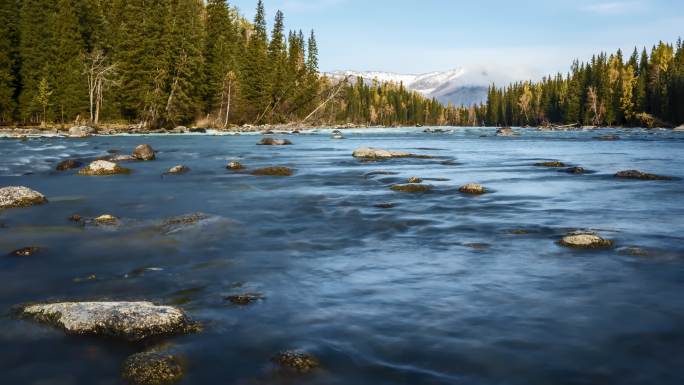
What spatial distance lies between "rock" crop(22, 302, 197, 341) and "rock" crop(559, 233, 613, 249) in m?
6.67

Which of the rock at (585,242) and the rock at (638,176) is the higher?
the rock at (638,176)

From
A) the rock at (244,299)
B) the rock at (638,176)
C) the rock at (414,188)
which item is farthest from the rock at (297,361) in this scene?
the rock at (638,176)

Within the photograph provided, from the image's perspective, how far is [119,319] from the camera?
561 centimetres

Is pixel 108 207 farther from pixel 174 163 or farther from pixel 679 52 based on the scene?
pixel 679 52

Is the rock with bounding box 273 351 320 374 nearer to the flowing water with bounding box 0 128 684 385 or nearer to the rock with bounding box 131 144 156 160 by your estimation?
the flowing water with bounding box 0 128 684 385

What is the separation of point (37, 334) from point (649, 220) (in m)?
11.8

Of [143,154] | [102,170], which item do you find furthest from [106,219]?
[143,154]

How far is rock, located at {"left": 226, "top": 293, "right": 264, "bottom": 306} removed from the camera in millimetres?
6625

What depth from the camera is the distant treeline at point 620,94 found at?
329ft

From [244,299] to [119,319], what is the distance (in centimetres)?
153

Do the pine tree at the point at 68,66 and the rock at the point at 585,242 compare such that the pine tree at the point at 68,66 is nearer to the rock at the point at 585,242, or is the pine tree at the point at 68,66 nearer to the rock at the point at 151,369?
the rock at the point at 585,242

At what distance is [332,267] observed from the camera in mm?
8367

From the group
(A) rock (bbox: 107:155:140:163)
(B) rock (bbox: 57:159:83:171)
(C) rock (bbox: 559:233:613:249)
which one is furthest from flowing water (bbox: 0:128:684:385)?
(A) rock (bbox: 107:155:140:163)

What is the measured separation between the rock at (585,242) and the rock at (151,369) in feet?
23.3
